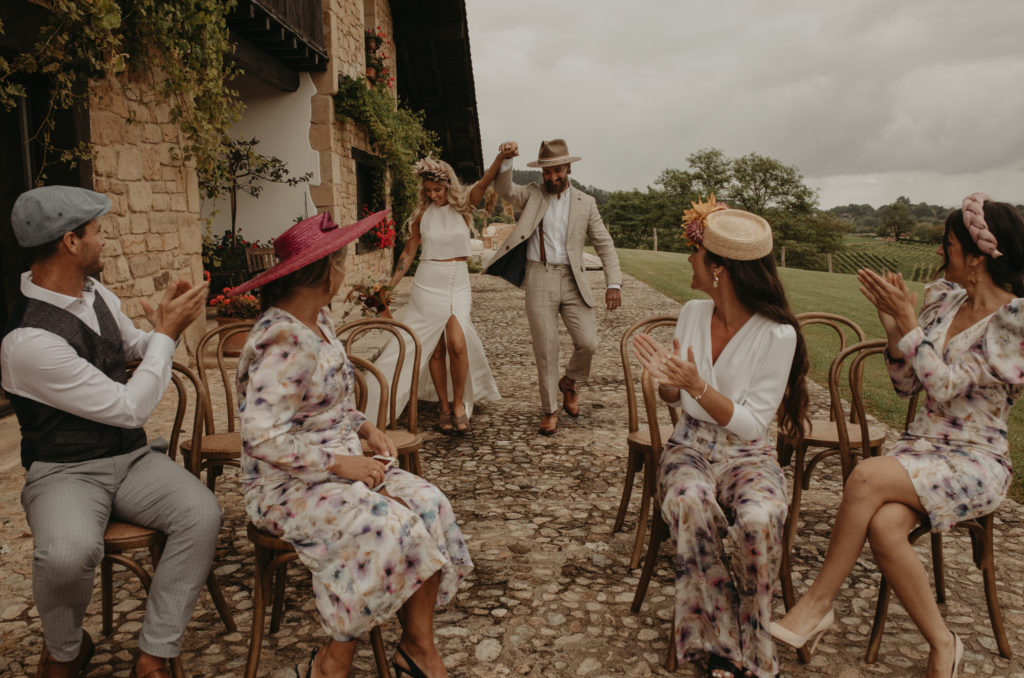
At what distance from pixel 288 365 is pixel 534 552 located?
5.10ft

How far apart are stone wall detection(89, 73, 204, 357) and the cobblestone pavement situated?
5.06 feet

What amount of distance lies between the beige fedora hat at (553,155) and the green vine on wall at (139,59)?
2.48 meters

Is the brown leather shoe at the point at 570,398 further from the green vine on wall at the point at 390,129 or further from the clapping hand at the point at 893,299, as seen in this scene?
the green vine on wall at the point at 390,129

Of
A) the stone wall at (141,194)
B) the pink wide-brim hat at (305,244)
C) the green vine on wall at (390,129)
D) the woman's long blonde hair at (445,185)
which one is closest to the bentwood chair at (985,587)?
the pink wide-brim hat at (305,244)

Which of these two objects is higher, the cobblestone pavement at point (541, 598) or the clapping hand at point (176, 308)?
the clapping hand at point (176, 308)

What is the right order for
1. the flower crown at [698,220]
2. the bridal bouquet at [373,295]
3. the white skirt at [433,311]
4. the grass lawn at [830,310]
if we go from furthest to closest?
the bridal bouquet at [373,295]
the grass lawn at [830,310]
the white skirt at [433,311]
the flower crown at [698,220]

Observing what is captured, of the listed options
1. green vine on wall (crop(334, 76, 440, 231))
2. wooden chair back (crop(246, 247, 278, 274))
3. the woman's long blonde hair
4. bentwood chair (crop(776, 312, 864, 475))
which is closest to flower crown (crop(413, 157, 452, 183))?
the woman's long blonde hair

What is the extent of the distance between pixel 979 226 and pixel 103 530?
283 cm

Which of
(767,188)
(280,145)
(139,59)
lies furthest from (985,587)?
(767,188)

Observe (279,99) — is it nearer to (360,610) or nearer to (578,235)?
(578,235)

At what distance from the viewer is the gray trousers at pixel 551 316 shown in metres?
5.00

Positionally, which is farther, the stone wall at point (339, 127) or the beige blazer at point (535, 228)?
the stone wall at point (339, 127)

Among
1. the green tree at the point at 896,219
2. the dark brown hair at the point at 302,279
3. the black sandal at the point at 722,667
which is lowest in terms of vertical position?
the black sandal at the point at 722,667

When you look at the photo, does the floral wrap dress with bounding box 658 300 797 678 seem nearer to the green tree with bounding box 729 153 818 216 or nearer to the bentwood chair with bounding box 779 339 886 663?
the bentwood chair with bounding box 779 339 886 663
